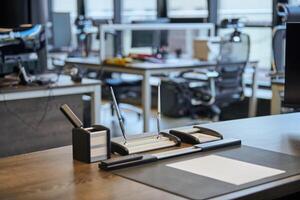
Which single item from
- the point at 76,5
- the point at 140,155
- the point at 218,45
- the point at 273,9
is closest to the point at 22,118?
the point at 140,155

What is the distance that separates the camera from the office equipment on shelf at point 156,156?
1.70m

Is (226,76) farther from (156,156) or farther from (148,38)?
(156,156)

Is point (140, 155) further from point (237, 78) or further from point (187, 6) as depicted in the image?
point (187, 6)

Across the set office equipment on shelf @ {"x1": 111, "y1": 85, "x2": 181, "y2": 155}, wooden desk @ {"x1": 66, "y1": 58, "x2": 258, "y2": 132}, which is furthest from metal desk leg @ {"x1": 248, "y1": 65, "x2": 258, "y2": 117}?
office equipment on shelf @ {"x1": 111, "y1": 85, "x2": 181, "y2": 155}

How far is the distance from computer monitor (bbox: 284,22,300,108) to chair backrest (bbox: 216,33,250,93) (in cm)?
329

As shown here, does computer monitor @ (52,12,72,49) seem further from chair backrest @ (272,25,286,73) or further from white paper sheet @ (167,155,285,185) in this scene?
white paper sheet @ (167,155,285,185)

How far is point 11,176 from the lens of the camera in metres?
1.62

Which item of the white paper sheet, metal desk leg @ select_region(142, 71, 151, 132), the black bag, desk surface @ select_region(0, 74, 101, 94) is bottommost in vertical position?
the black bag

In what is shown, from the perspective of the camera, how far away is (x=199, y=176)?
1611mm

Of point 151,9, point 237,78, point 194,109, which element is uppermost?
point 151,9

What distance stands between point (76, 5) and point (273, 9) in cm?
430

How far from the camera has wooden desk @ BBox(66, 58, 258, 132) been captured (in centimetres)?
531

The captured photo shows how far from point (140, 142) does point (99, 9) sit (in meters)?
7.32

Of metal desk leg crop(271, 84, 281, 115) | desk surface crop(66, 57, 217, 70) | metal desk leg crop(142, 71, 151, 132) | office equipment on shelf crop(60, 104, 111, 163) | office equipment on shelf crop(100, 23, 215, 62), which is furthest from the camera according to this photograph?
office equipment on shelf crop(100, 23, 215, 62)
